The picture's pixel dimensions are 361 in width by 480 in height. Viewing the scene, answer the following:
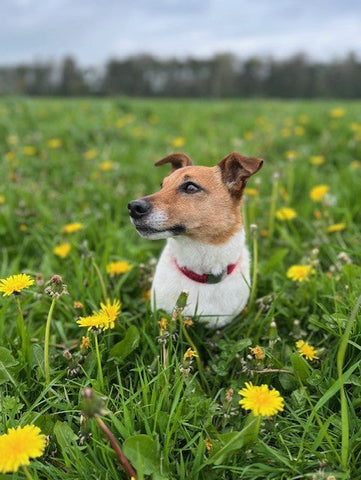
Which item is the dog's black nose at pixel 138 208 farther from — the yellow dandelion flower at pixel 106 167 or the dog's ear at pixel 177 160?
the yellow dandelion flower at pixel 106 167

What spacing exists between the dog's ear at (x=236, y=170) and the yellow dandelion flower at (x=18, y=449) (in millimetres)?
1502

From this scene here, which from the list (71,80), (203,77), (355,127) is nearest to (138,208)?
(355,127)

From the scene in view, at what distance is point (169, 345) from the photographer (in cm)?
200

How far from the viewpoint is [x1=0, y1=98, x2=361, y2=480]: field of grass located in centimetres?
162

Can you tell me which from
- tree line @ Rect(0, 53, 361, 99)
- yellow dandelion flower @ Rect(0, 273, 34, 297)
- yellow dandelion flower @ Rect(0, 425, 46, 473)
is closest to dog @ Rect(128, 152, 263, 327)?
yellow dandelion flower @ Rect(0, 273, 34, 297)

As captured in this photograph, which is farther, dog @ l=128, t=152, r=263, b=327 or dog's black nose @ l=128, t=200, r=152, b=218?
dog @ l=128, t=152, r=263, b=327

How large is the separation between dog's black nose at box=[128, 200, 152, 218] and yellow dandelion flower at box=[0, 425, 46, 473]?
999mm

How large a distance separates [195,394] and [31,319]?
3.60 feet

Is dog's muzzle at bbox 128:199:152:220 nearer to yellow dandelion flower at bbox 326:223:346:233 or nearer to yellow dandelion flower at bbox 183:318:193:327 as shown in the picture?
yellow dandelion flower at bbox 183:318:193:327

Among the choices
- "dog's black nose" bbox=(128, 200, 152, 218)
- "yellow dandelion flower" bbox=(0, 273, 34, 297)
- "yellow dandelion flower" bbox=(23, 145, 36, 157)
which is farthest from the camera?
"yellow dandelion flower" bbox=(23, 145, 36, 157)

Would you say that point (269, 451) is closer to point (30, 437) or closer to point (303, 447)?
point (303, 447)

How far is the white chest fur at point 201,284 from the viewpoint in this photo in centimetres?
228

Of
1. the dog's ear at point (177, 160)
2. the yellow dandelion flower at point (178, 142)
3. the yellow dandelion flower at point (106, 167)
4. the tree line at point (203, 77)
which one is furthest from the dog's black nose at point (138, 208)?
the tree line at point (203, 77)

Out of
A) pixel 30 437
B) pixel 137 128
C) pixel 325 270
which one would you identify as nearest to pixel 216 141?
pixel 137 128
